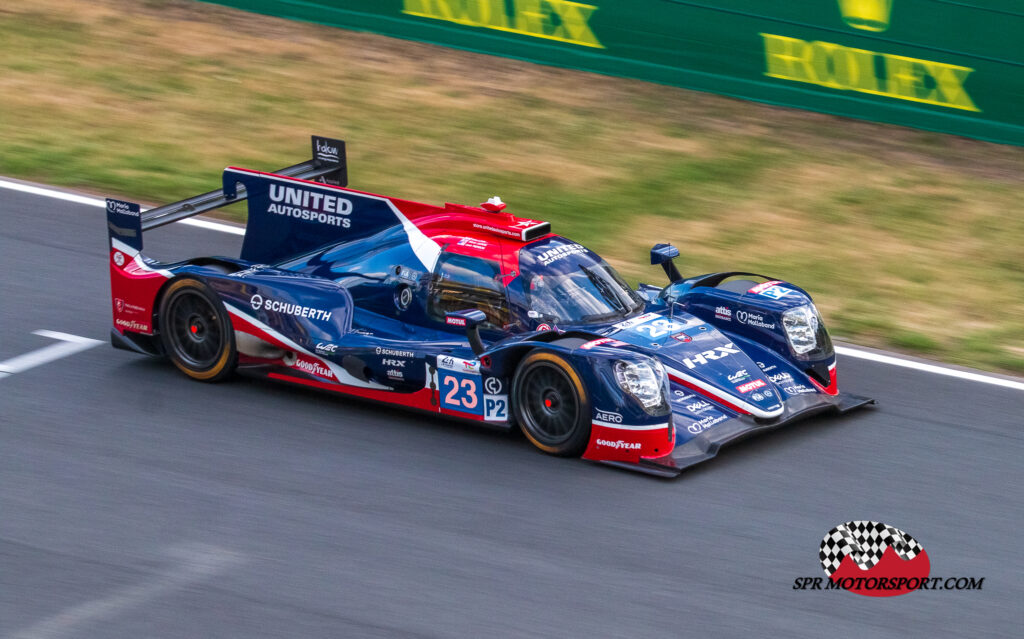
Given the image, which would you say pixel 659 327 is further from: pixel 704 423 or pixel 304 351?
pixel 304 351

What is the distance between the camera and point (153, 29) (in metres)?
18.0

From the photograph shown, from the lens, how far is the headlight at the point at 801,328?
9141mm

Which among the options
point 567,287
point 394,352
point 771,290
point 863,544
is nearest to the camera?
point 863,544

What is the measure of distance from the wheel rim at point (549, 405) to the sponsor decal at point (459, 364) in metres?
0.33

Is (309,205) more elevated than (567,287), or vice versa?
(309,205)

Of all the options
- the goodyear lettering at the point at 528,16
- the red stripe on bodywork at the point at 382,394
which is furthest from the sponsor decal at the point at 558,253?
the goodyear lettering at the point at 528,16

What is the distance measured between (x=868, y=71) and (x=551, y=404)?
25.2 feet

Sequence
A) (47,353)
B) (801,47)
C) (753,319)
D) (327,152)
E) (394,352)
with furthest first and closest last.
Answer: (801,47)
(327,152)
(47,353)
(753,319)
(394,352)

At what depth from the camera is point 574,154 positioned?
584 inches

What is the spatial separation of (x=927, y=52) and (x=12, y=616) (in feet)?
35.0

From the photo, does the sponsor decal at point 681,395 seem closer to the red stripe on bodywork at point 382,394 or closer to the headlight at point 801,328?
the headlight at point 801,328

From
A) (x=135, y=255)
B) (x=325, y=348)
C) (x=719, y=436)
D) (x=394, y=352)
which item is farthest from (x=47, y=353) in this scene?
(x=719, y=436)

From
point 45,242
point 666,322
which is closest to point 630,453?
point 666,322

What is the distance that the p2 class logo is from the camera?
22.9ft
